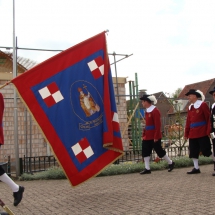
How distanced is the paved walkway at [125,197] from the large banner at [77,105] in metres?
0.48

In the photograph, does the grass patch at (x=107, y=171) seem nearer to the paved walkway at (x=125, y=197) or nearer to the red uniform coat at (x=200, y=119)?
the paved walkway at (x=125, y=197)

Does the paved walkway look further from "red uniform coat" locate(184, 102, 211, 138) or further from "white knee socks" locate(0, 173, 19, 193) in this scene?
"red uniform coat" locate(184, 102, 211, 138)

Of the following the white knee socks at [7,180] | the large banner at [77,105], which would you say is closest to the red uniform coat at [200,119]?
the large banner at [77,105]

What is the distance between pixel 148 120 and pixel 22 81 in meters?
3.97

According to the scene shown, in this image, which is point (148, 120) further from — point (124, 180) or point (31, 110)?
point (31, 110)

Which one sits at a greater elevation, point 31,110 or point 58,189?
point 31,110

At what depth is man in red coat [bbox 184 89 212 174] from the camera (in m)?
7.95

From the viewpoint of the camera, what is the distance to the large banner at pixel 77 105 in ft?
17.6

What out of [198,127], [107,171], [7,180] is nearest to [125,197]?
[7,180]

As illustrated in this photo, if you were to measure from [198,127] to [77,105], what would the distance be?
3422 mm

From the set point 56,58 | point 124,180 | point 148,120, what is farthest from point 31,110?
point 148,120

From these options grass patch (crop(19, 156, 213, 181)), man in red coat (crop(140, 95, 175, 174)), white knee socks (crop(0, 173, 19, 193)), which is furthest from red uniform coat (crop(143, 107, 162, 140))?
white knee socks (crop(0, 173, 19, 193))

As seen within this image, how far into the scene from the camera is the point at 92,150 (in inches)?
224

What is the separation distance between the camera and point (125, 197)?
5.49m
